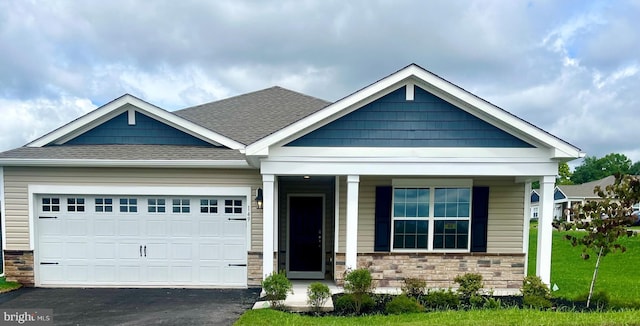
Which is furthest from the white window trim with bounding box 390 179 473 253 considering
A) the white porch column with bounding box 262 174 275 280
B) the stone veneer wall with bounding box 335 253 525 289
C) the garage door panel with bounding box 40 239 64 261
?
the garage door panel with bounding box 40 239 64 261

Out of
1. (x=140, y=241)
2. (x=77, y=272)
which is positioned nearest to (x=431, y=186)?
(x=140, y=241)

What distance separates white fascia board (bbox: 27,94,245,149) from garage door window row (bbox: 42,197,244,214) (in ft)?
4.65

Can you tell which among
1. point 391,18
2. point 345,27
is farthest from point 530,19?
point 345,27

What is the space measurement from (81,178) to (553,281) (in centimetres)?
1115

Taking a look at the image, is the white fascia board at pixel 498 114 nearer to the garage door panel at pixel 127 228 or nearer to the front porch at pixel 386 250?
the front porch at pixel 386 250

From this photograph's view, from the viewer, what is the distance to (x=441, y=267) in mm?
8195

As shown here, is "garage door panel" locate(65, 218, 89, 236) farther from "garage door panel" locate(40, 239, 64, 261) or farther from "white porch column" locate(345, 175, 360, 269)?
"white porch column" locate(345, 175, 360, 269)

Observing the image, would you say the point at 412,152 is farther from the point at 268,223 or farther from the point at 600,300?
the point at 600,300

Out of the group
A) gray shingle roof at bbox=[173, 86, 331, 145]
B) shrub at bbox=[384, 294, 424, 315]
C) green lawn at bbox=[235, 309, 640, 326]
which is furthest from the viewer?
gray shingle roof at bbox=[173, 86, 331, 145]

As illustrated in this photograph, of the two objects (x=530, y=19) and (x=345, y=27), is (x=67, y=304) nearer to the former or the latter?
(x=345, y=27)

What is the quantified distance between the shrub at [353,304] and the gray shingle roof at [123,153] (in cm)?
357

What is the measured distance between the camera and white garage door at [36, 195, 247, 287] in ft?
27.3

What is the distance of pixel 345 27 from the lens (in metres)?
14.1

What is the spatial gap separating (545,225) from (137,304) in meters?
7.73
